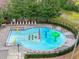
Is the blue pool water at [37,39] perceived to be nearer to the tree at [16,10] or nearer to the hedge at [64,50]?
the hedge at [64,50]

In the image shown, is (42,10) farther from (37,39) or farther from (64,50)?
(64,50)

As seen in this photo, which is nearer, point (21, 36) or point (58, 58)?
point (58, 58)

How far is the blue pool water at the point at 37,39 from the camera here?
1272 inches

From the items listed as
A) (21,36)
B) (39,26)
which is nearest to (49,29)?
(39,26)

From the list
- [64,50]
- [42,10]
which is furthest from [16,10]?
[64,50]

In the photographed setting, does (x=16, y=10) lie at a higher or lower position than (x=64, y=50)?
higher

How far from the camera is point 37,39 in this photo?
34.0 metres

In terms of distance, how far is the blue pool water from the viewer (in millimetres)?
32312

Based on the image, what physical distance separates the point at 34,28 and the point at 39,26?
1.04 m

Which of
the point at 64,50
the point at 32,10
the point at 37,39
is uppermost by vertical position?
the point at 32,10

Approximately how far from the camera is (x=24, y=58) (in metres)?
28.4

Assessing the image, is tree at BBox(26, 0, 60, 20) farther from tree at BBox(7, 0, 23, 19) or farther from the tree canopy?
tree at BBox(7, 0, 23, 19)

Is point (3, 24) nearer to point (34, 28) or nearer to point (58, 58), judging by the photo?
point (34, 28)

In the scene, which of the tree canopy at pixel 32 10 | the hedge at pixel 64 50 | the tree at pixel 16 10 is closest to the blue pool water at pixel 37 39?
the hedge at pixel 64 50
